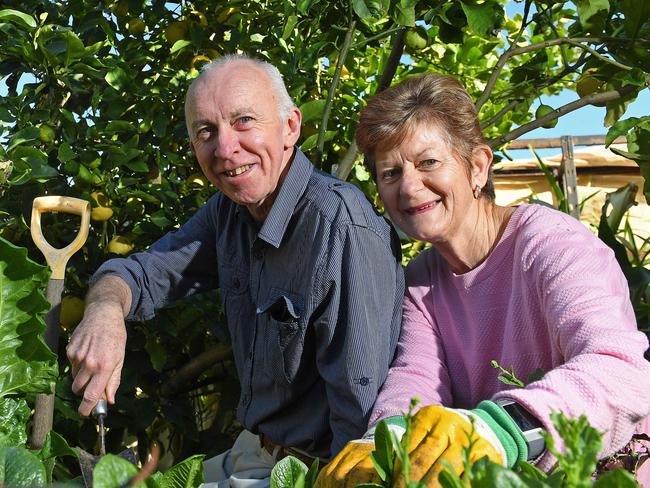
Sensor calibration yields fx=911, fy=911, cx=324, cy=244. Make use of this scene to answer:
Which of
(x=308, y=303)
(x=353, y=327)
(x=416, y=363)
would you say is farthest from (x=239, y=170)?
(x=416, y=363)

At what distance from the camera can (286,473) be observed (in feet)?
3.05

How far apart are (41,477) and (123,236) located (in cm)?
210

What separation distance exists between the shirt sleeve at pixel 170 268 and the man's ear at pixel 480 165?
2.53 feet

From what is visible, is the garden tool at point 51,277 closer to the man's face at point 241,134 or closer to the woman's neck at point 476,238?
the man's face at point 241,134

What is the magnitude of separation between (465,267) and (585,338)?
0.50m

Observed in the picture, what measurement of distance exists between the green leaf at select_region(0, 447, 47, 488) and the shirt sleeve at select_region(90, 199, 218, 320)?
131cm

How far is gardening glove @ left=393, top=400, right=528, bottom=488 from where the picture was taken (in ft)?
3.55

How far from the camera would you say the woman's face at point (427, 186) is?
193 centimetres

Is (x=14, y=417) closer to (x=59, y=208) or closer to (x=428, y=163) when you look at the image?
(x=59, y=208)

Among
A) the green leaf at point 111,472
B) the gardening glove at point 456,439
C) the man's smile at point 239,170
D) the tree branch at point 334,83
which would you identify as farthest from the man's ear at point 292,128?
the green leaf at point 111,472

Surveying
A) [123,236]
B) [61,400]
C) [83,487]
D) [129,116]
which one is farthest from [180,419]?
[83,487]

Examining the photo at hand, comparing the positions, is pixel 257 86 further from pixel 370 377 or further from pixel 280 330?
pixel 370 377

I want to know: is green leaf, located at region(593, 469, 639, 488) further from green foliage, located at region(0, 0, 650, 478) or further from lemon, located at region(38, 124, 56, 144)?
lemon, located at region(38, 124, 56, 144)

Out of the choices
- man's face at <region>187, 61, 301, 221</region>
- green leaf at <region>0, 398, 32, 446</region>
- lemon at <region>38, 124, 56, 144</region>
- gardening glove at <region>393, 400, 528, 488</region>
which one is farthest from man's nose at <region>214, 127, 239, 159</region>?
gardening glove at <region>393, 400, 528, 488</region>
